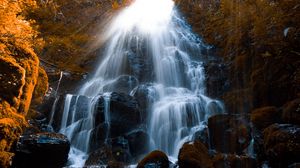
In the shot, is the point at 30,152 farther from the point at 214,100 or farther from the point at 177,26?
the point at 177,26

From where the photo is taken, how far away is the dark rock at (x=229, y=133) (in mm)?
12734

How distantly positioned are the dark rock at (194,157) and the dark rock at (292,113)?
348 cm

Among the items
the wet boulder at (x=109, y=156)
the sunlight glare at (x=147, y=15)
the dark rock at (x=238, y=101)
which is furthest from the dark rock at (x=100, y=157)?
the sunlight glare at (x=147, y=15)

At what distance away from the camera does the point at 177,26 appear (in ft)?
95.9

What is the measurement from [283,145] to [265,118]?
2799 millimetres

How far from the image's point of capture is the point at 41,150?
12727 millimetres

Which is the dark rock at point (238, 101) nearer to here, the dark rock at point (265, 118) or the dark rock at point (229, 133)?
the dark rock at point (265, 118)

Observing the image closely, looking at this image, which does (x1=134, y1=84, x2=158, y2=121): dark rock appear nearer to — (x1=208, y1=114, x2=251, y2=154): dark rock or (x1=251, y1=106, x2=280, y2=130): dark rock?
(x1=208, y1=114, x2=251, y2=154): dark rock

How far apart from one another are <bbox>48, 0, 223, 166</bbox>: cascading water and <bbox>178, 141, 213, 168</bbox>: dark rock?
3.60 meters

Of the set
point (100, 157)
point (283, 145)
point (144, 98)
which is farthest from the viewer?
point (144, 98)

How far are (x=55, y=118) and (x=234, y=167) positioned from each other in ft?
33.5

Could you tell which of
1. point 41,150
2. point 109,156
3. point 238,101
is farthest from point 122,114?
point 238,101

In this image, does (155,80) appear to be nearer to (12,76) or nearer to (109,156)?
(109,156)

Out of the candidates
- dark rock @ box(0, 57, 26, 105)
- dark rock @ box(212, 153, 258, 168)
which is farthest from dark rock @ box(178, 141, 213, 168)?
dark rock @ box(0, 57, 26, 105)
